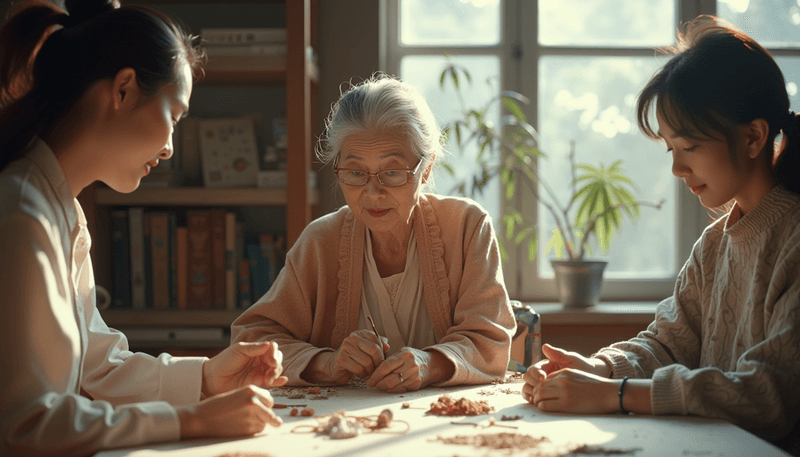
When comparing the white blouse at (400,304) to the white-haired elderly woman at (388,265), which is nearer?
the white-haired elderly woman at (388,265)

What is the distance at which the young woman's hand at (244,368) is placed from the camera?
1314mm

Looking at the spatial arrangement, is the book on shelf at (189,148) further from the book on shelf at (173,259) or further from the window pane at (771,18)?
the window pane at (771,18)

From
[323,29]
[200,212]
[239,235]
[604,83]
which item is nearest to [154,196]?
[200,212]

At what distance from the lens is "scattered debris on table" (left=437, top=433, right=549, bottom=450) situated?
1009 millimetres

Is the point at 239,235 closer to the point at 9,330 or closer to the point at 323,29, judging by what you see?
the point at 323,29

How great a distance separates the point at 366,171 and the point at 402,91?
0.75ft

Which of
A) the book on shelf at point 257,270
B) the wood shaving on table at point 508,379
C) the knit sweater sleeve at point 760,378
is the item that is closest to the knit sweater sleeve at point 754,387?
Result: the knit sweater sleeve at point 760,378

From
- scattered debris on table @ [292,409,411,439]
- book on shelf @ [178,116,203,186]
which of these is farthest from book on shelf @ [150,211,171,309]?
scattered debris on table @ [292,409,411,439]

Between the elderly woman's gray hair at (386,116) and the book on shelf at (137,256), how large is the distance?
1448 mm

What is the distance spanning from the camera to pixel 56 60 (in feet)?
3.73

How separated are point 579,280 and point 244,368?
183 centimetres

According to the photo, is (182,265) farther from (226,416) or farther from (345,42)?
(226,416)

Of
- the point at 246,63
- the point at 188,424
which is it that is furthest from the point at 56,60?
the point at 246,63

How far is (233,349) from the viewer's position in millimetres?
1332
